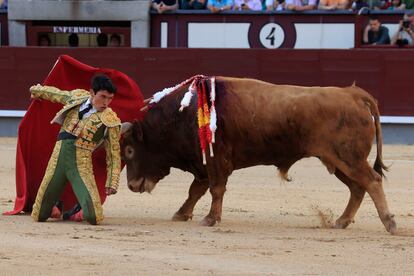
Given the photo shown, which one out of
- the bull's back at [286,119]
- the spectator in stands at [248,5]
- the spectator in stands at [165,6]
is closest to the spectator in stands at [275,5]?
the spectator in stands at [248,5]

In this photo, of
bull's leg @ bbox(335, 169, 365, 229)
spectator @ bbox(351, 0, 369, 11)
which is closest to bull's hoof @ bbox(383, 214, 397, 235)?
bull's leg @ bbox(335, 169, 365, 229)

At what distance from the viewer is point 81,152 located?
7.10 metres

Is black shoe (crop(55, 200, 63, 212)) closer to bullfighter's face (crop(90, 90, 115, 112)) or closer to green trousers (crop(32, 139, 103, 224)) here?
green trousers (crop(32, 139, 103, 224))

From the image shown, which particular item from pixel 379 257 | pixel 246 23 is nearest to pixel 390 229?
pixel 379 257

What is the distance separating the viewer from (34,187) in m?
7.69

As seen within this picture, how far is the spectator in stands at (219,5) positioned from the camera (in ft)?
52.2

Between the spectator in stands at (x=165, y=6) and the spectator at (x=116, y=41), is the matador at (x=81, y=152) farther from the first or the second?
A: the spectator at (x=116, y=41)

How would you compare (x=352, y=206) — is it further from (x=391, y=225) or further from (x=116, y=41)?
(x=116, y=41)

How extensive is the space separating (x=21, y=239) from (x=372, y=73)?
9053 millimetres

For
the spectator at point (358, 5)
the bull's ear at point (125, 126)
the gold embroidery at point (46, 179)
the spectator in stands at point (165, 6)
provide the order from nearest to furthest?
the gold embroidery at point (46, 179)
the bull's ear at point (125, 126)
the spectator at point (358, 5)
the spectator in stands at point (165, 6)

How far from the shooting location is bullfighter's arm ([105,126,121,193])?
23.0ft

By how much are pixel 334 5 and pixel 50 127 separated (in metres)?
8.44

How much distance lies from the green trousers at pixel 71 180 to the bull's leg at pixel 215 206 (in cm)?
68

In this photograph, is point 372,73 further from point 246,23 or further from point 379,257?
point 379,257
